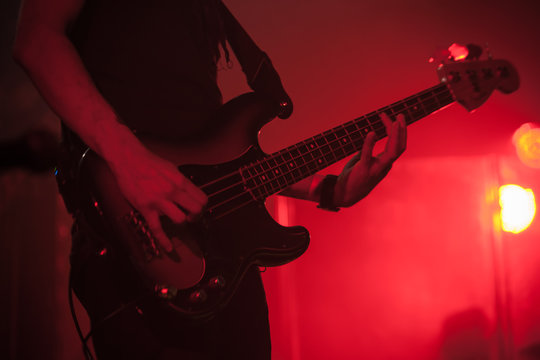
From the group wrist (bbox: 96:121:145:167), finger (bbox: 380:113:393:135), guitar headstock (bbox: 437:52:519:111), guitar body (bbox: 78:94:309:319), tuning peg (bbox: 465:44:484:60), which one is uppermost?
tuning peg (bbox: 465:44:484:60)

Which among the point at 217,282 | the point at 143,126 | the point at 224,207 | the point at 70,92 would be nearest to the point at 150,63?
the point at 143,126

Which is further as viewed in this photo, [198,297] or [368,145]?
[368,145]

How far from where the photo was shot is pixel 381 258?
64.6 inches

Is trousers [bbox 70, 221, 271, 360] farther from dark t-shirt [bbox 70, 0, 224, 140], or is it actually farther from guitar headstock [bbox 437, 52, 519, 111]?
guitar headstock [bbox 437, 52, 519, 111]

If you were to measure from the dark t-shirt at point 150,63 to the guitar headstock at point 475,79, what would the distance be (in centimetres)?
76

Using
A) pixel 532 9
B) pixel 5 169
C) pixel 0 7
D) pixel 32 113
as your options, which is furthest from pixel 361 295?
pixel 0 7

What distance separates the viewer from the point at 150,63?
0.82m

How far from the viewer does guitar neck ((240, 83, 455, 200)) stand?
0.78 m

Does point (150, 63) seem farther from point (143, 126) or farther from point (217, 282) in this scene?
point (217, 282)

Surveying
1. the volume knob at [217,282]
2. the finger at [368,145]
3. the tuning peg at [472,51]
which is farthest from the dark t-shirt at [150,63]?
the tuning peg at [472,51]

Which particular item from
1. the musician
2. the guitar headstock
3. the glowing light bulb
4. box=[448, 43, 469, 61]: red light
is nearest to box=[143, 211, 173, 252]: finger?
the musician

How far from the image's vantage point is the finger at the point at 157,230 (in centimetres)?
58

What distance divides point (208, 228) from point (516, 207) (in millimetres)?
→ 1885

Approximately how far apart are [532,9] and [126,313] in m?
2.69
